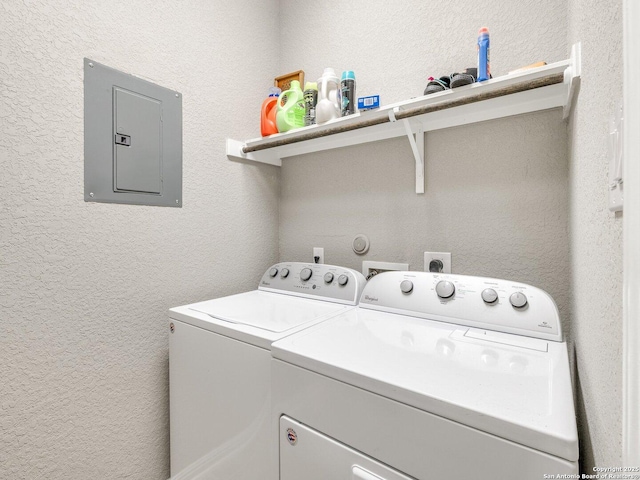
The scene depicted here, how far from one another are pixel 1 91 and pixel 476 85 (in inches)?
58.6

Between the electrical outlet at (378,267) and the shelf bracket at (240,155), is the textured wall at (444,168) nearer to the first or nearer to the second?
the electrical outlet at (378,267)

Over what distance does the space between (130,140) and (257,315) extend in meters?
0.86

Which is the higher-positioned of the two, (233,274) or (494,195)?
(494,195)

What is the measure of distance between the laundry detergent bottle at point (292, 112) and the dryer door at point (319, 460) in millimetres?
1235

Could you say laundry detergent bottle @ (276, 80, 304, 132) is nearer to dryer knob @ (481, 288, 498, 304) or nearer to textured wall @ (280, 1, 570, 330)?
textured wall @ (280, 1, 570, 330)

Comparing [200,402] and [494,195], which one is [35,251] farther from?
[494,195]

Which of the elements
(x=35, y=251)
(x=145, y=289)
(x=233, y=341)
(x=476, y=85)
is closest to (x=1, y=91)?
(x=35, y=251)

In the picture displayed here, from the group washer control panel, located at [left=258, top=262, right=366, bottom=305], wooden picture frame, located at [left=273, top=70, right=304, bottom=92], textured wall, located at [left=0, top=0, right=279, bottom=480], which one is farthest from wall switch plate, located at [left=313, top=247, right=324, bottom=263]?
wooden picture frame, located at [left=273, top=70, right=304, bottom=92]

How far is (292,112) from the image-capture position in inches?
59.9

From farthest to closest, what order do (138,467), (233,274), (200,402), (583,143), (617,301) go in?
(233,274) < (138,467) < (200,402) < (583,143) < (617,301)

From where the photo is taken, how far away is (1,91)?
952mm

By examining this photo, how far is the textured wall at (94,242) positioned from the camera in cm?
98

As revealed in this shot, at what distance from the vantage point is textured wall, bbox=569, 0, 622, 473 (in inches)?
15.0

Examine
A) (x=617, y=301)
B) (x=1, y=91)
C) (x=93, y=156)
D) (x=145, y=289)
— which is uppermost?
(x=1, y=91)
